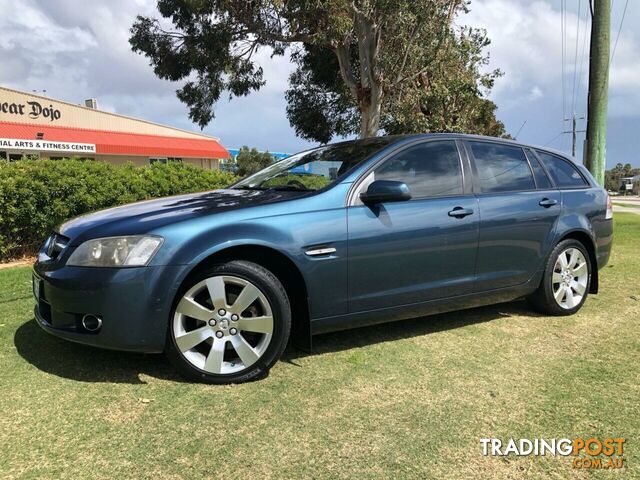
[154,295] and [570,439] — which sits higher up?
[154,295]

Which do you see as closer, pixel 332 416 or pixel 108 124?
pixel 332 416

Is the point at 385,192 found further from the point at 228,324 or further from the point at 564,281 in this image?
the point at 564,281

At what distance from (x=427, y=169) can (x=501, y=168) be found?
82 centimetres

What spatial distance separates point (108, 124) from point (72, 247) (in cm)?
3454

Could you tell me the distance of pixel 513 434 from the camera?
2.66 metres

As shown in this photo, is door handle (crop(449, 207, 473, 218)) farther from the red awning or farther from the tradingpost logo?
the red awning

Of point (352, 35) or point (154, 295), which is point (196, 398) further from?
point (352, 35)

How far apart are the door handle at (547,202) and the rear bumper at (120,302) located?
311cm

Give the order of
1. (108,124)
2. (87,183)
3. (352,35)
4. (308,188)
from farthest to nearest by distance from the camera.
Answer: (108,124) < (352,35) < (87,183) < (308,188)

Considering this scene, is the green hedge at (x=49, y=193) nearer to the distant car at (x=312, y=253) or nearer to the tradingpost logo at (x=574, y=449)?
the distant car at (x=312, y=253)

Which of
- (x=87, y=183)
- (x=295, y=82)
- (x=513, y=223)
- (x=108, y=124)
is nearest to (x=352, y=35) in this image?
(x=295, y=82)

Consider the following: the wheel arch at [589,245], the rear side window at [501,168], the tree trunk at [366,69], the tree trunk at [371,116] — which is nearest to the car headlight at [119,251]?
the rear side window at [501,168]

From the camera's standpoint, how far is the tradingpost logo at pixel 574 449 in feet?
7.99

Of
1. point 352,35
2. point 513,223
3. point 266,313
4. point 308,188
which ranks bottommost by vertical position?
point 266,313
